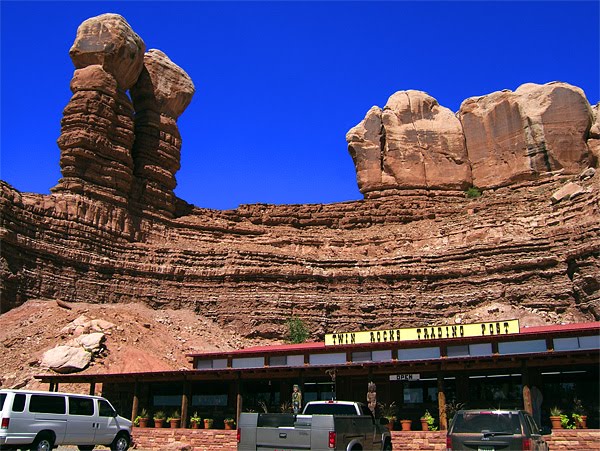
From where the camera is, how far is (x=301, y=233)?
216ft

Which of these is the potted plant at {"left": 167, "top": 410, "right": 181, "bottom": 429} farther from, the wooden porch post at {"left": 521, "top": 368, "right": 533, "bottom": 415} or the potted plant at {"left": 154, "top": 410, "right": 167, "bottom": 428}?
the wooden porch post at {"left": 521, "top": 368, "right": 533, "bottom": 415}

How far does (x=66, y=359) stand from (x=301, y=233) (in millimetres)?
31388

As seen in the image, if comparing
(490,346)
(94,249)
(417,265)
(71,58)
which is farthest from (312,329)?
(71,58)

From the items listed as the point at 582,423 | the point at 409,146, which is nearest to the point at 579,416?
the point at 582,423

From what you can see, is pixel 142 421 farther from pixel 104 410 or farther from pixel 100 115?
pixel 100 115

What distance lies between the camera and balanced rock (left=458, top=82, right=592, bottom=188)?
225ft

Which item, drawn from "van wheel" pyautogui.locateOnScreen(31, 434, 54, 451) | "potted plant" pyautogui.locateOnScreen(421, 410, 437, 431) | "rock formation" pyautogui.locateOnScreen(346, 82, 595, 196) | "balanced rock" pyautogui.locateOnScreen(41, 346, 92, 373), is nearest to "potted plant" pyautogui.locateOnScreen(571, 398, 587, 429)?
"potted plant" pyautogui.locateOnScreen(421, 410, 437, 431)

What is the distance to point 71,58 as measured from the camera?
194 ft

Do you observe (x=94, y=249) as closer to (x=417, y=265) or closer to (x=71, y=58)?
(x=71, y=58)

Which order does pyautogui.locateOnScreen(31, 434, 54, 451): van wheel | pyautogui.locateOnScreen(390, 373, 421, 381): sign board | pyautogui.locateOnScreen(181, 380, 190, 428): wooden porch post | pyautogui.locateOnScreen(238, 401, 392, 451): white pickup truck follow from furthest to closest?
1. pyautogui.locateOnScreen(181, 380, 190, 428): wooden porch post
2. pyautogui.locateOnScreen(390, 373, 421, 381): sign board
3. pyautogui.locateOnScreen(31, 434, 54, 451): van wheel
4. pyautogui.locateOnScreen(238, 401, 392, 451): white pickup truck

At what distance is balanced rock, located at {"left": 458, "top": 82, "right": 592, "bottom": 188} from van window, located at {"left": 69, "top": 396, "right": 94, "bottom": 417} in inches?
2249

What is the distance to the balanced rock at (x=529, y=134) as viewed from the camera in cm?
6856

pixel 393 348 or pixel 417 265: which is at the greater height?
pixel 417 265

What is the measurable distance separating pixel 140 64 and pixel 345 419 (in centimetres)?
5241
